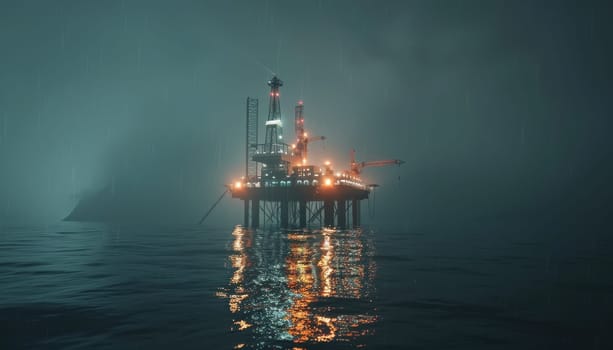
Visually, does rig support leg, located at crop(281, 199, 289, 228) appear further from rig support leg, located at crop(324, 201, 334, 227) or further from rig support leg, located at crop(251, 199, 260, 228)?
rig support leg, located at crop(251, 199, 260, 228)

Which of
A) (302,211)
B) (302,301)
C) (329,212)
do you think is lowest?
(302,301)

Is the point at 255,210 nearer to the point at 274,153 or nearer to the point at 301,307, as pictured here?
the point at 274,153

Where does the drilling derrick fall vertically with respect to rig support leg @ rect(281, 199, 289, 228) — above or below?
above

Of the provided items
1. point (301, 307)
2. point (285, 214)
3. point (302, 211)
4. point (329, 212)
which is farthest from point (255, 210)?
point (301, 307)

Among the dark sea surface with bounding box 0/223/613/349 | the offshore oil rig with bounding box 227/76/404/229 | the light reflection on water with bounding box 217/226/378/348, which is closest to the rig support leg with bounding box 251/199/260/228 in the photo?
the offshore oil rig with bounding box 227/76/404/229

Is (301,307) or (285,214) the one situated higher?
(285,214)

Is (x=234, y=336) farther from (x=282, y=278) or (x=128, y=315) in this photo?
(x=282, y=278)

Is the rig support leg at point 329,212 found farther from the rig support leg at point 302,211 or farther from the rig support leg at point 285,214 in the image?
the rig support leg at point 285,214

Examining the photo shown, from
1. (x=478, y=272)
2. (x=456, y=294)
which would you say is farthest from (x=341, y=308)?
(x=478, y=272)
